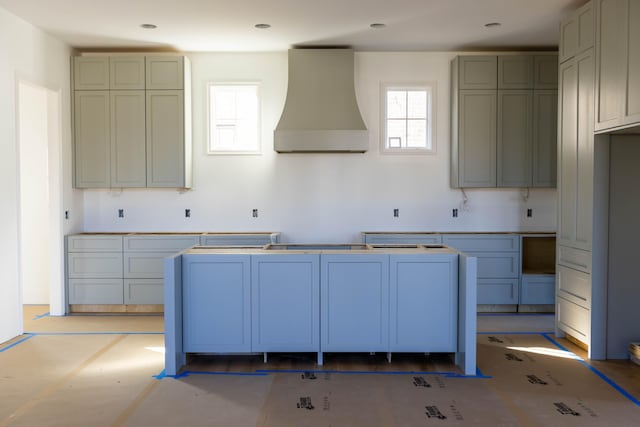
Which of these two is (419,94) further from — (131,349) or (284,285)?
(131,349)

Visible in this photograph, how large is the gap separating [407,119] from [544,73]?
5.25 ft

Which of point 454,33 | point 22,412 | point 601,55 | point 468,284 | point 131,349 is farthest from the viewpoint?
point 454,33

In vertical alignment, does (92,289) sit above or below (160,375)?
above

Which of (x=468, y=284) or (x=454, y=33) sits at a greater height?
(x=454, y=33)

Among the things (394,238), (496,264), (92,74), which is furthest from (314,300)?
(92,74)

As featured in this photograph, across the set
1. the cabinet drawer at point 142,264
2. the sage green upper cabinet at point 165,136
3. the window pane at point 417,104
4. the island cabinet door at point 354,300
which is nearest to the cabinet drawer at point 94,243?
the cabinet drawer at point 142,264

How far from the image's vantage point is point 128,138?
6.04m

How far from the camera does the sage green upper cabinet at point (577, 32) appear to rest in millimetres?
4254

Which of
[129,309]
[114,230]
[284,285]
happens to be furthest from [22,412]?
[114,230]

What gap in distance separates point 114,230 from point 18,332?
173cm

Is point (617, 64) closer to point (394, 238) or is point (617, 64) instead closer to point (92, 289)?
point (394, 238)

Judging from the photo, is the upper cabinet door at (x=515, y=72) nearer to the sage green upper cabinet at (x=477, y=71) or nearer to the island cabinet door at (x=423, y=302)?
the sage green upper cabinet at (x=477, y=71)

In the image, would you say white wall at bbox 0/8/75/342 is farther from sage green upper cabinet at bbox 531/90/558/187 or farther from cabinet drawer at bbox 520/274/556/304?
sage green upper cabinet at bbox 531/90/558/187

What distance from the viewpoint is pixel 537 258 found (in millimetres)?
6391
